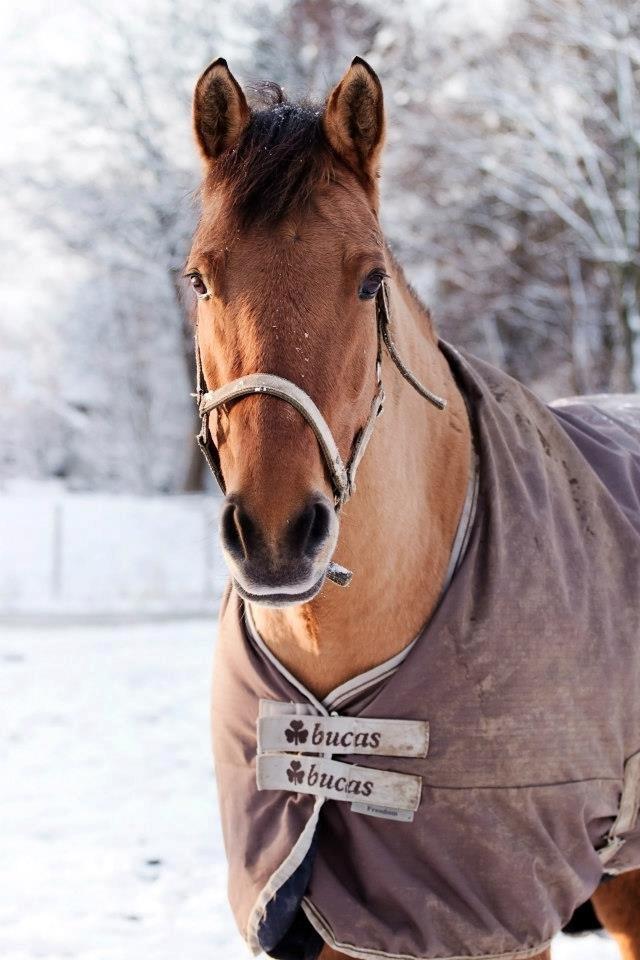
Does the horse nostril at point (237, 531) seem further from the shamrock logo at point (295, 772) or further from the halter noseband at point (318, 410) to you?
the shamrock logo at point (295, 772)

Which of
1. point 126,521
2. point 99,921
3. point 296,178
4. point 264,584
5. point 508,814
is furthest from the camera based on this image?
point 126,521

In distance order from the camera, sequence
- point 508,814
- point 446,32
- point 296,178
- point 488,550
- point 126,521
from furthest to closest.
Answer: point 126,521 < point 446,32 < point 488,550 < point 508,814 < point 296,178

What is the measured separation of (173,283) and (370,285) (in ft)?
45.4

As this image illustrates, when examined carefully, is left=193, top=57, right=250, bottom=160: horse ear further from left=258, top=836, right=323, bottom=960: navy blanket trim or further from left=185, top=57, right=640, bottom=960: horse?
left=258, top=836, right=323, bottom=960: navy blanket trim

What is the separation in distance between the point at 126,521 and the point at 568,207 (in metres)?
8.10

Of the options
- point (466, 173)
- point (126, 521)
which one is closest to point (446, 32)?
point (466, 173)

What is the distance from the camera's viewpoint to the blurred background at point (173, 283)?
7.27 metres

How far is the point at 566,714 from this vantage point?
2.26 meters

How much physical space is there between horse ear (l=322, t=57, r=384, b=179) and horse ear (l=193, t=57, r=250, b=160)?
20 cm

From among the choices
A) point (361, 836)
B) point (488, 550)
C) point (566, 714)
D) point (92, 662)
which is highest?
point (488, 550)

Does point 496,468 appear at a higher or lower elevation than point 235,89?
lower

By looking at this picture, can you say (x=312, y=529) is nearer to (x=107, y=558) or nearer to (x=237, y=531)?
(x=237, y=531)

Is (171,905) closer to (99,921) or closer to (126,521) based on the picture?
(99,921)

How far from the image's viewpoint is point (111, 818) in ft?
15.9
